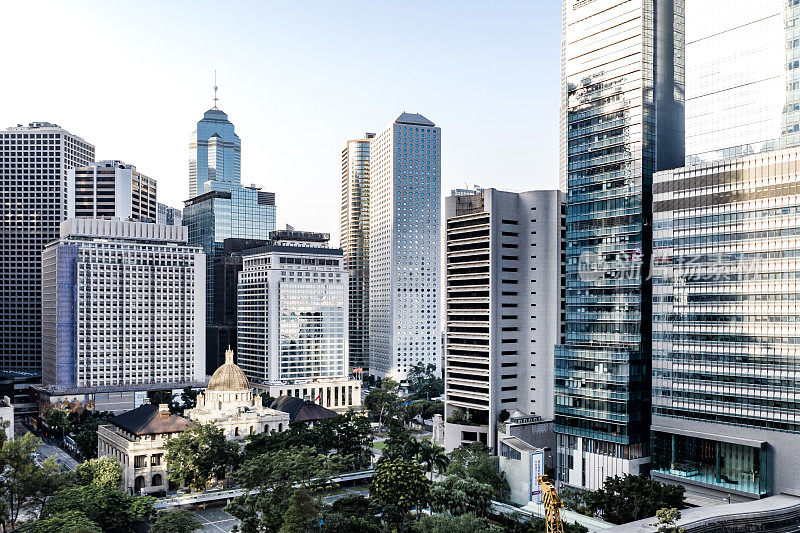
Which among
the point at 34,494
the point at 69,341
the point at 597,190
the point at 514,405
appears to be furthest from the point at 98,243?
the point at 597,190

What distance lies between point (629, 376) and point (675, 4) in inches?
2281

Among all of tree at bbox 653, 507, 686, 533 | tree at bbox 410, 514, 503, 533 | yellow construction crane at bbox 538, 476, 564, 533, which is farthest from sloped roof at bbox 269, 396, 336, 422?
yellow construction crane at bbox 538, 476, 564, 533

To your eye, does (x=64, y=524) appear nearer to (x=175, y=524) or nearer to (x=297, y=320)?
(x=175, y=524)

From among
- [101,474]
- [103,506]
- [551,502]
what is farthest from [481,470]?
[101,474]

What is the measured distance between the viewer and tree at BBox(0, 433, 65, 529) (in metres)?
84.0

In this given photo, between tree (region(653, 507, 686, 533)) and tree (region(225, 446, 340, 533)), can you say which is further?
tree (region(225, 446, 340, 533))

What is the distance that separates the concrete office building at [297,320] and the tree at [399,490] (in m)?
101

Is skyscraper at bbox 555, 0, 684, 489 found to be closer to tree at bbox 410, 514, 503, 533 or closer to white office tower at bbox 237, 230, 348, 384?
tree at bbox 410, 514, 503, 533

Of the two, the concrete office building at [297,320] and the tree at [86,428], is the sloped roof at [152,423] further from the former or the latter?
the concrete office building at [297,320]

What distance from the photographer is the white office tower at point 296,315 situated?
184 m

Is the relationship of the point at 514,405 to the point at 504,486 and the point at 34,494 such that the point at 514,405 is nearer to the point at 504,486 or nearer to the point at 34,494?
the point at 504,486

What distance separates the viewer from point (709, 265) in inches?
3723

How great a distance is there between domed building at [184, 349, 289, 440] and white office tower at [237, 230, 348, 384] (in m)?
53.5

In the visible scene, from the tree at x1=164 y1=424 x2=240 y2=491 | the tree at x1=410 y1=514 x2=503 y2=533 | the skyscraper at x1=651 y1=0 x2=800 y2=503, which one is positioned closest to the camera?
the tree at x1=410 y1=514 x2=503 y2=533
